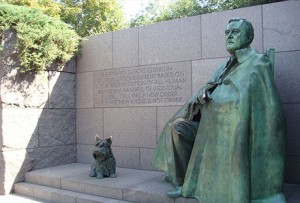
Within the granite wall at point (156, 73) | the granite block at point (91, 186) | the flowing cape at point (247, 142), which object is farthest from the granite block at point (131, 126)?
the flowing cape at point (247, 142)

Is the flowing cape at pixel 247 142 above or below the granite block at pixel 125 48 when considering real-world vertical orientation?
below

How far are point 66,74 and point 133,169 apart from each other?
253cm

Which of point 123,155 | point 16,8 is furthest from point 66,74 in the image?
point 123,155

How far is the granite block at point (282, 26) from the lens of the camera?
500 cm

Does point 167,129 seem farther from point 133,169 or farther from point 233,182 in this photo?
point 133,169

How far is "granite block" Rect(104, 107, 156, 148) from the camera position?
20.7 feet

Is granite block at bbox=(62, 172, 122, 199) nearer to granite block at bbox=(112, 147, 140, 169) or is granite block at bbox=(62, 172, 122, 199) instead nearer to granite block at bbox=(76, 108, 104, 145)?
granite block at bbox=(112, 147, 140, 169)

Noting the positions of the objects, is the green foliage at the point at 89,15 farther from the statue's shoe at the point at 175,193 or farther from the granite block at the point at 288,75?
the statue's shoe at the point at 175,193

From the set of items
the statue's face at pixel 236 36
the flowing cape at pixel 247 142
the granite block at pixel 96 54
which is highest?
the granite block at pixel 96 54

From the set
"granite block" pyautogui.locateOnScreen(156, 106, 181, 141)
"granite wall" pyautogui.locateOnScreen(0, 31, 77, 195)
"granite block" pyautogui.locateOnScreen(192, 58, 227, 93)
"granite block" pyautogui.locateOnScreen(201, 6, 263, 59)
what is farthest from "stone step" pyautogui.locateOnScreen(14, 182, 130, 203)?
"granite block" pyautogui.locateOnScreen(201, 6, 263, 59)

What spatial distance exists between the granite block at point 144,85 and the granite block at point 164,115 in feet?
0.29

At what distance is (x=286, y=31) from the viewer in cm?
506

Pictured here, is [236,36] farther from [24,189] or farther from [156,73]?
[24,189]

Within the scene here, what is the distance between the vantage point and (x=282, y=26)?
509 cm
